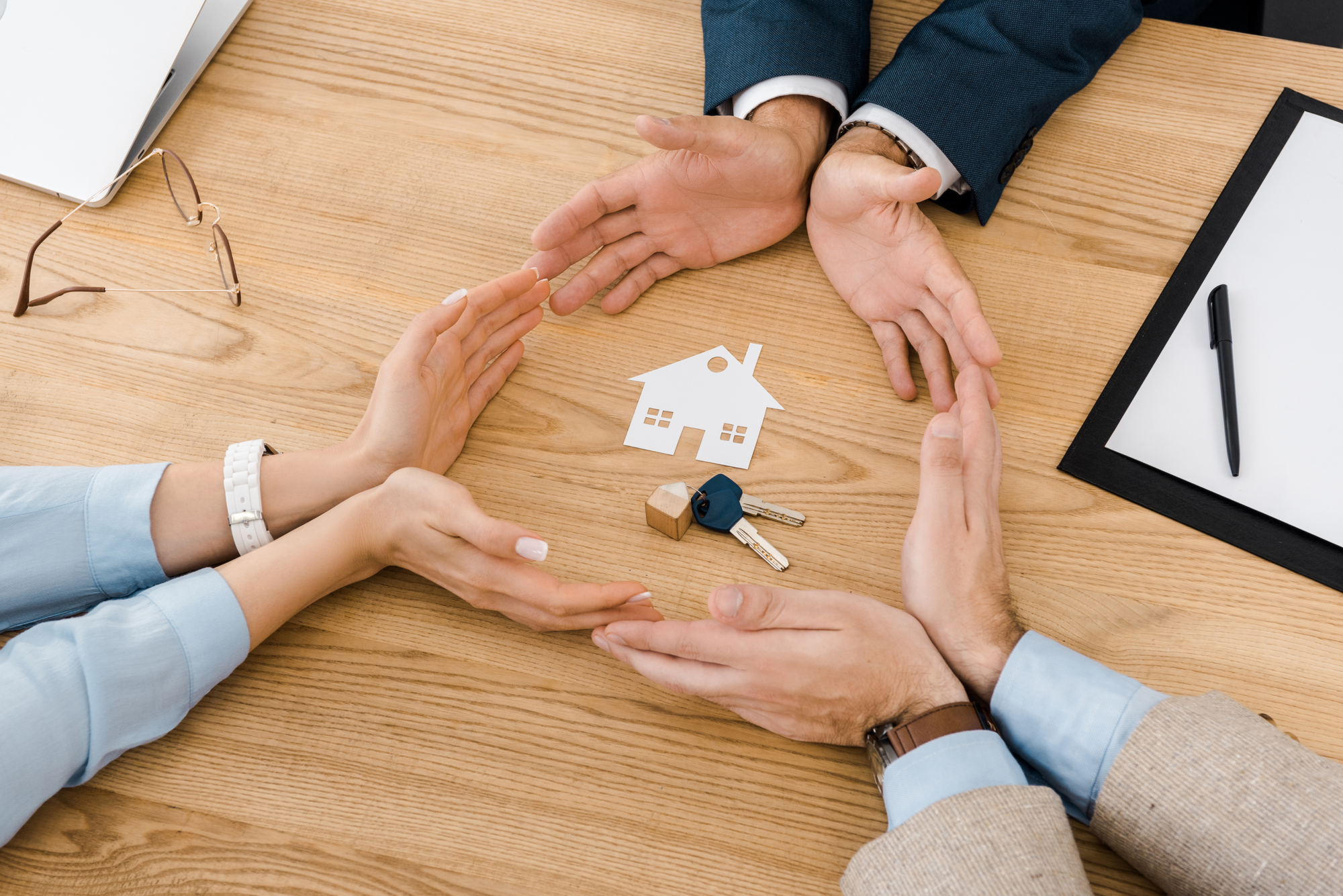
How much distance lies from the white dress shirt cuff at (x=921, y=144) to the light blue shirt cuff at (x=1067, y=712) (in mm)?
590

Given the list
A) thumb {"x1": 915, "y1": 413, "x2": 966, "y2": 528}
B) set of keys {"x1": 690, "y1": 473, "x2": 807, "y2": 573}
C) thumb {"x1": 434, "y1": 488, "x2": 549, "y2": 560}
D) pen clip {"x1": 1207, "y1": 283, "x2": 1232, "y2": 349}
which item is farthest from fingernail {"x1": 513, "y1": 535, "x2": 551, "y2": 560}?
pen clip {"x1": 1207, "y1": 283, "x2": 1232, "y2": 349}

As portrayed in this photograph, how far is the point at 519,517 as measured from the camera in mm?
928

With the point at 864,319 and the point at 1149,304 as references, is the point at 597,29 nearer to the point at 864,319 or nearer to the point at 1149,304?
the point at 864,319

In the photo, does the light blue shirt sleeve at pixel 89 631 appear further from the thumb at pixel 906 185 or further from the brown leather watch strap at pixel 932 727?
the thumb at pixel 906 185

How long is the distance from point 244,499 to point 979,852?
79 cm

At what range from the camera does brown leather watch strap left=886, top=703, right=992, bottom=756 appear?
75cm

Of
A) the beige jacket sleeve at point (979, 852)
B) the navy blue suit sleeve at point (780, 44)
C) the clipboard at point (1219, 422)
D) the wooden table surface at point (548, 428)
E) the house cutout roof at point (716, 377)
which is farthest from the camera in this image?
the navy blue suit sleeve at point (780, 44)

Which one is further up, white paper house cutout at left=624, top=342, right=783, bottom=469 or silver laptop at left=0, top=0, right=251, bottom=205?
silver laptop at left=0, top=0, right=251, bottom=205

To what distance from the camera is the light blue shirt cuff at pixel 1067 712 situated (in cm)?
74

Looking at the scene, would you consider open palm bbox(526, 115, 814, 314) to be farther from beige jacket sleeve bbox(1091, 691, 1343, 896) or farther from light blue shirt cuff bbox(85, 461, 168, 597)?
beige jacket sleeve bbox(1091, 691, 1343, 896)

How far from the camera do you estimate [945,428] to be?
857mm

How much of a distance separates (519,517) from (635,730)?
0.26 meters

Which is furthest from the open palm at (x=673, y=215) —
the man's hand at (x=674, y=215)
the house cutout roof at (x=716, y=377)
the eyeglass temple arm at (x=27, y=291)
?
the eyeglass temple arm at (x=27, y=291)

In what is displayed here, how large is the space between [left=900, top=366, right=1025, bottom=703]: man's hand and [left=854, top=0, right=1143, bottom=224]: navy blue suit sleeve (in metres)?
0.38
